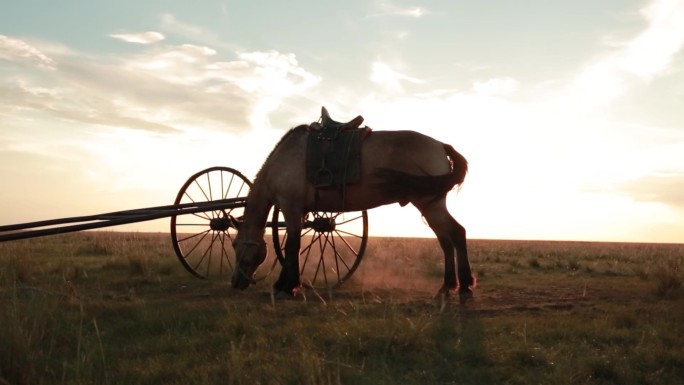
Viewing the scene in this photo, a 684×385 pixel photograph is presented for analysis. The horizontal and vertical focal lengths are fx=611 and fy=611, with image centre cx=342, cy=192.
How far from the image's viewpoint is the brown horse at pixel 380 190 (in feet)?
28.9

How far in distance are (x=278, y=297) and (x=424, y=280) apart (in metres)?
4.21

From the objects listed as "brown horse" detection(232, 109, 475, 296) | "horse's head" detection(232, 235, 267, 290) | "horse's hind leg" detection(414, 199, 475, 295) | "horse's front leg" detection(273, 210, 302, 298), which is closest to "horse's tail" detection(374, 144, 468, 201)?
"brown horse" detection(232, 109, 475, 296)

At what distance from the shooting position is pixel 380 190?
29.5 ft

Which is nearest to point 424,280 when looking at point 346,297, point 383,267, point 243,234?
point 383,267

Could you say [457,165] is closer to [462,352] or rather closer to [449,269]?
[449,269]

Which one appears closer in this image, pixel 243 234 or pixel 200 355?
pixel 200 355

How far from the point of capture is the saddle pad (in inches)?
349

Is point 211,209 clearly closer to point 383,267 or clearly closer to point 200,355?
point 200,355

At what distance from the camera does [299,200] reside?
9.16 m

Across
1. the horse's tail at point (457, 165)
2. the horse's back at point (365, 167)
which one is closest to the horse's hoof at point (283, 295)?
the horse's back at point (365, 167)

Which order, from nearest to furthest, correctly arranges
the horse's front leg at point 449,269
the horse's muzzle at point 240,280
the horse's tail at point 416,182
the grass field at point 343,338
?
the grass field at point 343,338
the horse's tail at point 416,182
the horse's front leg at point 449,269
the horse's muzzle at point 240,280

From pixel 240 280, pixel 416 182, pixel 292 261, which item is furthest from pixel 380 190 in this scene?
pixel 240 280

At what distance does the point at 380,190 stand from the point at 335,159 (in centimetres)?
80

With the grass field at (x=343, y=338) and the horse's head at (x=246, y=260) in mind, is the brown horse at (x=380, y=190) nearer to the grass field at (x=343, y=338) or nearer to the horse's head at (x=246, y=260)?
the horse's head at (x=246, y=260)
